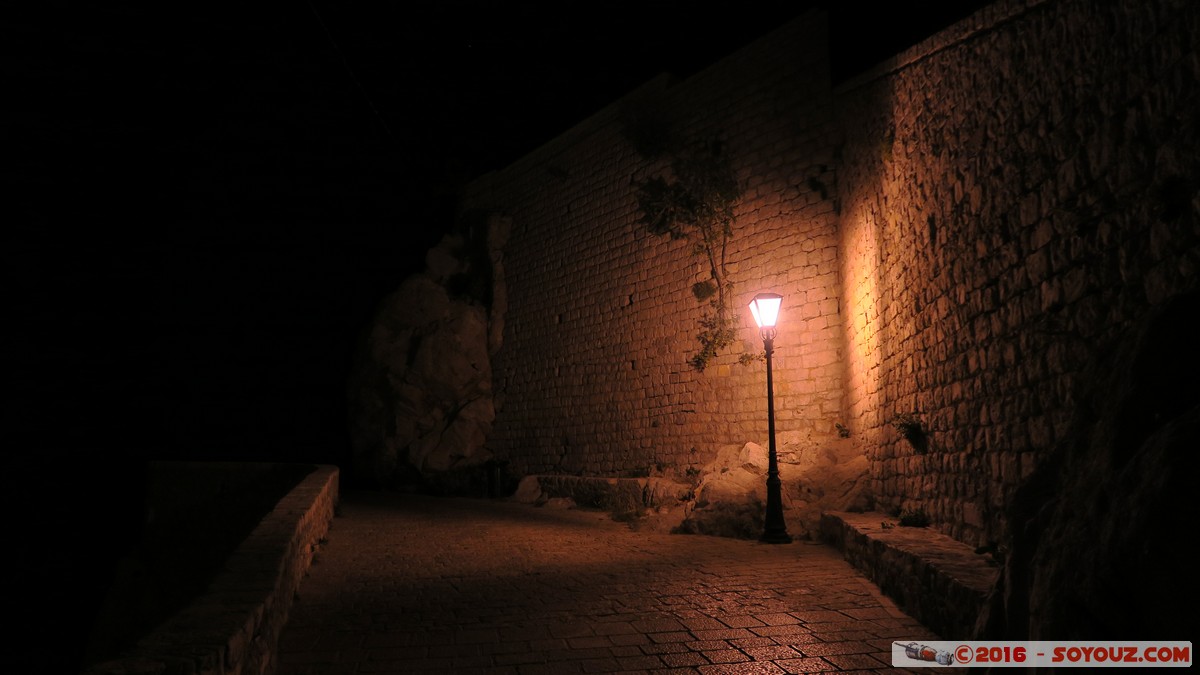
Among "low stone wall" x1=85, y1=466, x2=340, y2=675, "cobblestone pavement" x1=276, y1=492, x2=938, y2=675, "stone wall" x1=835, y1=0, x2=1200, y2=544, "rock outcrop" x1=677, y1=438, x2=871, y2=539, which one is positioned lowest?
"cobblestone pavement" x1=276, y1=492, x2=938, y2=675

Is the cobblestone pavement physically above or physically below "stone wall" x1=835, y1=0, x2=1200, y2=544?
below

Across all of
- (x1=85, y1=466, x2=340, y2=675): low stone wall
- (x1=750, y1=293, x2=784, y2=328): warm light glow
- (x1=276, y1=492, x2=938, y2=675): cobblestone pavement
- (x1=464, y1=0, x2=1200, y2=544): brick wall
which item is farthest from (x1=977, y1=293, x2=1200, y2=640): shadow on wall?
(x1=750, y1=293, x2=784, y2=328): warm light glow

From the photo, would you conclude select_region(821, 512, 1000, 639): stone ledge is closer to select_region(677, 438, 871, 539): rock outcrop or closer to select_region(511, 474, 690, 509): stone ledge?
select_region(677, 438, 871, 539): rock outcrop

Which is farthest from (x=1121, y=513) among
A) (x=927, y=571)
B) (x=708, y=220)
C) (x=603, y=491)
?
(x=603, y=491)

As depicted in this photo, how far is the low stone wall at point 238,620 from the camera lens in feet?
7.57

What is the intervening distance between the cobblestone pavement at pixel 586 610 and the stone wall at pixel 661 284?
10.9ft

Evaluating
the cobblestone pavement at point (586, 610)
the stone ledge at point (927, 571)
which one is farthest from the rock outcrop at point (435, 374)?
the stone ledge at point (927, 571)

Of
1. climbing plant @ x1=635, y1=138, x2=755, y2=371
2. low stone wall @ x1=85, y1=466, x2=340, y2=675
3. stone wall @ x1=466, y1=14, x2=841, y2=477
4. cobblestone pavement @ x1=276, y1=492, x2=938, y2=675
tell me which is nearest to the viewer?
low stone wall @ x1=85, y1=466, x2=340, y2=675

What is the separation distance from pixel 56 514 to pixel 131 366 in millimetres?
14258

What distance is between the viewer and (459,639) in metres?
4.05

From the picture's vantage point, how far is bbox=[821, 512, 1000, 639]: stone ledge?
11.6 feet

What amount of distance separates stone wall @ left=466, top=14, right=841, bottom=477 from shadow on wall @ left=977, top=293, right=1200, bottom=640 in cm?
708

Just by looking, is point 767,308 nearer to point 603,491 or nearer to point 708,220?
point 708,220

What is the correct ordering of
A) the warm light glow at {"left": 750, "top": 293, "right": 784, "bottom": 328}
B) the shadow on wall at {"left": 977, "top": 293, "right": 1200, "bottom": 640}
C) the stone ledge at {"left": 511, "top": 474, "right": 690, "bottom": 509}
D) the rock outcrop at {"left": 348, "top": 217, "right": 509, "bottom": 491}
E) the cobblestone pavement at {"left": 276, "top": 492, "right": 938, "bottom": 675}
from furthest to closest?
the rock outcrop at {"left": 348, "top": 217, "right": 509, "bottom": 491}
the stone ledge at {"left": 511, "top": 474, "right": 690, "bottom": 509}
the warm light glow at {"left": 750, "top": 293, "right": 784, "bottom": 328}
the cobblestone pavement at {"left": 276, "top": 492, "right": 938, "bottom": 675}
the shadow on wall at {"left": 977, "top": 293, "right": 1200, "bottom": 640}
